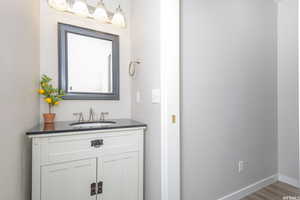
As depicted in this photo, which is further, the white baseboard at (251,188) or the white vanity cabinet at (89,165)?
the white baseboard at (251,188)

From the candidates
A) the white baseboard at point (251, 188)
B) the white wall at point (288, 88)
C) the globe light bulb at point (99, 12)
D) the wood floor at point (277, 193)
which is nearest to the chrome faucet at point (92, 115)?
the globe light bulb at point (99, 12)

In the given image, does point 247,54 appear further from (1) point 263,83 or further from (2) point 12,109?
(2) point 12,109

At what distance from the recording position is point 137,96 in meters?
1.76

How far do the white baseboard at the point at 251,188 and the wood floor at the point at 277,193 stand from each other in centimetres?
4

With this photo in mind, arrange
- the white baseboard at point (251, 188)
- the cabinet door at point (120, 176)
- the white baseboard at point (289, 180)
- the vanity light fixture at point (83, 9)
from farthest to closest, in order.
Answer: the white baseboard at point (289, 180)
the white baseboard at point (251, 188)
the vanity light fixture at point (83, 9)
the cabinet door at point (120, 176)

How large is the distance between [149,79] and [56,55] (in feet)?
3.16

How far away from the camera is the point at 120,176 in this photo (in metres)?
1.33

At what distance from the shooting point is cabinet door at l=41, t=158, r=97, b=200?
1.09 meters

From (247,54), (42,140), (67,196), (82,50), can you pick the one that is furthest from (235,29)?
(67,196)

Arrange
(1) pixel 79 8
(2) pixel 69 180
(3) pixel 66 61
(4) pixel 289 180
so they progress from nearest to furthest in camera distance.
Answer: (2) pixel 69 180
(1) pixel 79 8
(3) pixel 66 61
(4) pixel 289 180

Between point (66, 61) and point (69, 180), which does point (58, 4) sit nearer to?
point (66, 61)

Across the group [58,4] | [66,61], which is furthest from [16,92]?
[58,4]

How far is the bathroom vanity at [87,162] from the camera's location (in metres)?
1.08

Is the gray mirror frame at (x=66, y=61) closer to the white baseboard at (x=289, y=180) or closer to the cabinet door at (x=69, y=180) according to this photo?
the cabinet door at (x=69, y=180)
